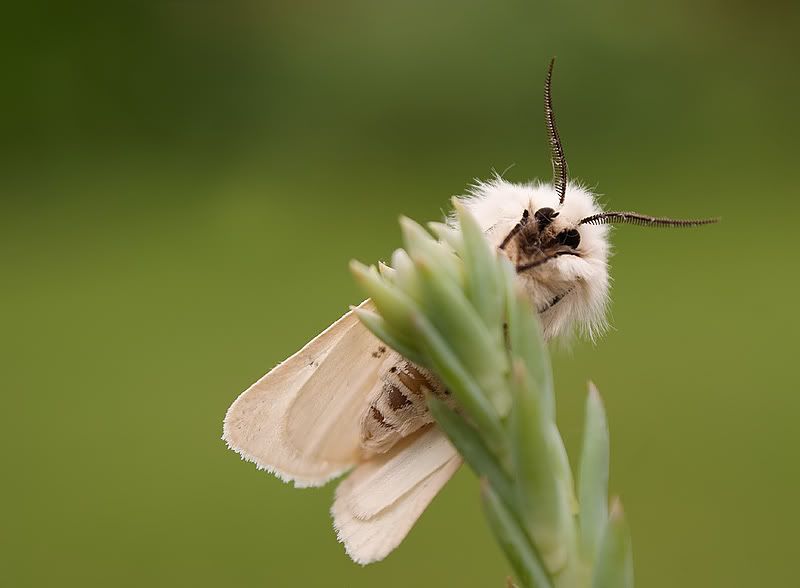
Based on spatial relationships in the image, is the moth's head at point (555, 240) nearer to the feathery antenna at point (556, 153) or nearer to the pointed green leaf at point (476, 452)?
the feathery antenna at point (556, 153)

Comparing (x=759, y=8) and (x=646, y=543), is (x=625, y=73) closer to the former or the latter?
(x=759, y=8)

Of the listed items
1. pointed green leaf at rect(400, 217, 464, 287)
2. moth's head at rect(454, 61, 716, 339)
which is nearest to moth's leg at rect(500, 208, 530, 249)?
moth's head at rect(454, 61, 716, 339)

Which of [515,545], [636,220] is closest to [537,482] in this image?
[515,545]

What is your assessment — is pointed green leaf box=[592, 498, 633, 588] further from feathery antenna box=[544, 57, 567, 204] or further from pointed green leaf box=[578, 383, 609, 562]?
feathery antenna box=[544, 57, 567, 204]

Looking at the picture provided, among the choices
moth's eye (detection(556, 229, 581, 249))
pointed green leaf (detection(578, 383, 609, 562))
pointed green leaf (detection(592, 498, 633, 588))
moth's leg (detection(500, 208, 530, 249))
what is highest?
moth's leg (detection(500, 208, 530, 249))

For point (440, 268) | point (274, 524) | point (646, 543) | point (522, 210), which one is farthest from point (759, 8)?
point (440, 268)
